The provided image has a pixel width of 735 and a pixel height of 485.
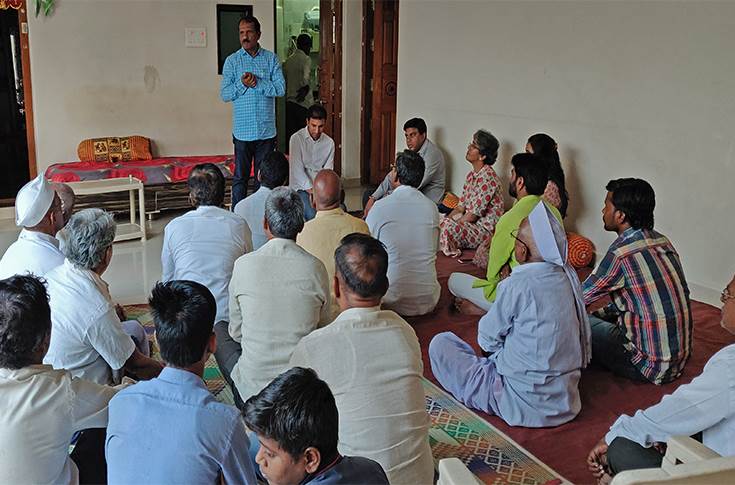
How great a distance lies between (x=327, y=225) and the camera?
3.49 metres

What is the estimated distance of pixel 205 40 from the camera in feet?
24.5

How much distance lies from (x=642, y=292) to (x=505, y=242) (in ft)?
2.96

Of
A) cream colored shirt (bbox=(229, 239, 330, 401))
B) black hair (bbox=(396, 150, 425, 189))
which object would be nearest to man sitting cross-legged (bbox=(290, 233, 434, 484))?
cream colored shirt (bbox=(229, 239, 330, 401))

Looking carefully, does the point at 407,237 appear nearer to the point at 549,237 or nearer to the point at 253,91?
the point at 549,237

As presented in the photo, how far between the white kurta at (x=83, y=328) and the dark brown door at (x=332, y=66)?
19.5 ft

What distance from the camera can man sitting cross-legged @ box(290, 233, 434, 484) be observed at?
77.0 inches

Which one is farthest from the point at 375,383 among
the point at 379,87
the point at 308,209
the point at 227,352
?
the point at 379,87

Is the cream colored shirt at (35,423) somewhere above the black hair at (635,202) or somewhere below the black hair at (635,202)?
below

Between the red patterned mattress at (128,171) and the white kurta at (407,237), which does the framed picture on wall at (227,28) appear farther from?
the white kurta at (407,237)

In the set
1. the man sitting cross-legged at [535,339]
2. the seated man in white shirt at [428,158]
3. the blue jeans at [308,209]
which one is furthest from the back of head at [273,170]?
the seated man in white shirt at [428,158]

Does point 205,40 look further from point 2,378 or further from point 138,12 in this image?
point 2,378

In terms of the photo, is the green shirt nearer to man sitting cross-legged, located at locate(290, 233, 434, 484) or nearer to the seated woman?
the seated woman

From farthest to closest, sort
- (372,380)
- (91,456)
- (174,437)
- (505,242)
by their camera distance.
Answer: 1. (505,242)
2. (91,456)
3. (372,380)
4. (174,437)

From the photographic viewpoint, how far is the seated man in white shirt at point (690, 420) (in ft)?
6.34
